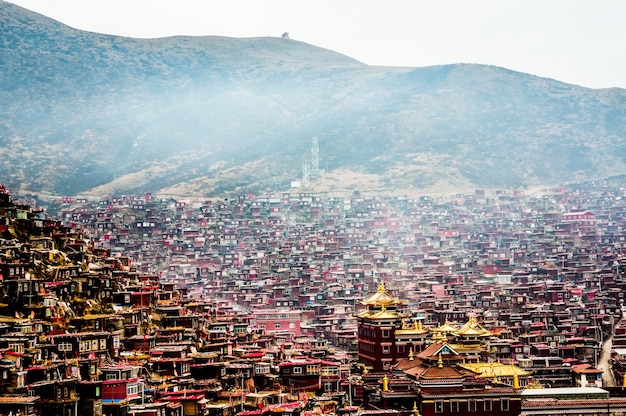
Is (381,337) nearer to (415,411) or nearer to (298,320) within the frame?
(415,411)

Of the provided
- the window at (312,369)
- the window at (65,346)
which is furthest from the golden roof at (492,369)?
the window at (65,346)

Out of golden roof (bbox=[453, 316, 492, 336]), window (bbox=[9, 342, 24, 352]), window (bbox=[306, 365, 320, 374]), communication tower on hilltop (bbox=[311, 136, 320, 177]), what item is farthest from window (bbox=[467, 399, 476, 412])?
communication tower on hilltop (bbox=[311, 136, 320, 177])

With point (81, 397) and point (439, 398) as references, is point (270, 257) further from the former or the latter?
point (81, 397)

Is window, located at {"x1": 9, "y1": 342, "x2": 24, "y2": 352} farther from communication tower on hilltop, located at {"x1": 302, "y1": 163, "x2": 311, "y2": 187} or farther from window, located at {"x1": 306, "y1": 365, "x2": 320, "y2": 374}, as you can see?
communication tower on hilltop, located at {"x1": 302, "y1": 163, "x2": 311, "y2": 187}

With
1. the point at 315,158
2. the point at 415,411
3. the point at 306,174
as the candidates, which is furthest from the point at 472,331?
the point at 315,158

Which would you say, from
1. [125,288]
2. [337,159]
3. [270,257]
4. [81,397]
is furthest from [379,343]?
[337,159]

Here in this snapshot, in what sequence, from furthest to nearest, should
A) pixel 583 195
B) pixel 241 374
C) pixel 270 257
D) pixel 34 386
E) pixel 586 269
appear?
pixel 583 195, pixel 270 257, pixel 586 269, pixel 241 374, pixel 34 386
